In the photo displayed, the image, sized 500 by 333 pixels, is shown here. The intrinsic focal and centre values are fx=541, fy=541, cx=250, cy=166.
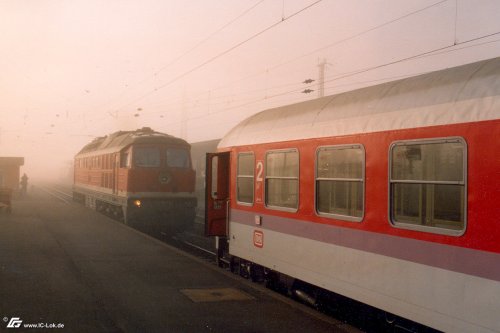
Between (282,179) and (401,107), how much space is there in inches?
111

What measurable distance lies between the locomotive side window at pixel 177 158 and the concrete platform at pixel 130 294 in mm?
5199

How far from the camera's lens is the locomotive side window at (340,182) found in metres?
7.03

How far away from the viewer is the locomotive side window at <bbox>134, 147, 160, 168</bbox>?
19203 millimetres

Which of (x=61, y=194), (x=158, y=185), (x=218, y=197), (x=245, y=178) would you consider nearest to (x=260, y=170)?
(x=245, y=178)

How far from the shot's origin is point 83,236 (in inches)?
657

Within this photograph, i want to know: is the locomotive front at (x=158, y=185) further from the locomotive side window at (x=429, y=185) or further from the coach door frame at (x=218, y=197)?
the locomotive side window at (x=429, y=185)

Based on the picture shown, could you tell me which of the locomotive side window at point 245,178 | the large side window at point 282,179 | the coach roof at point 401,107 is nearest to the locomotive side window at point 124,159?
the locomotive side window at point 245,178

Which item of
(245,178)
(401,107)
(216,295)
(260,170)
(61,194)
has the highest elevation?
(401,107)

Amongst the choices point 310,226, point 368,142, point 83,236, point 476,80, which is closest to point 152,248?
point 83,236

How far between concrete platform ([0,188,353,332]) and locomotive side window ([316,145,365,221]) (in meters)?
1.53

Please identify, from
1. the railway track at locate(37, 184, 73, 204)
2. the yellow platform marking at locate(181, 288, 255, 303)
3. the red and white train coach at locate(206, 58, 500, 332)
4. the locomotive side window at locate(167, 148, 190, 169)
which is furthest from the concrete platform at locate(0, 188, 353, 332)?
the railway track at locate(37, 184, 73, 204)

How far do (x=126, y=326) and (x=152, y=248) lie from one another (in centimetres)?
749

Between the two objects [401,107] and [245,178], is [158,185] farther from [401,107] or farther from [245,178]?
[401,107]

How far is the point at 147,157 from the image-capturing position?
63.6ft
